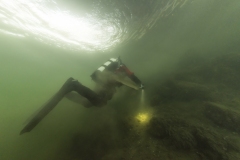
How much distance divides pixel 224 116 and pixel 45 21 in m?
13.8

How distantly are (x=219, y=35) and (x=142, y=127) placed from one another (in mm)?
46535

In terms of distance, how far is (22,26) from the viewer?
1177 centimetres

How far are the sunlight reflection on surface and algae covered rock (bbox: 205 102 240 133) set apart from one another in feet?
32.3

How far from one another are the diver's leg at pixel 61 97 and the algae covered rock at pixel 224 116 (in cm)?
583

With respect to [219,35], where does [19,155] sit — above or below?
above

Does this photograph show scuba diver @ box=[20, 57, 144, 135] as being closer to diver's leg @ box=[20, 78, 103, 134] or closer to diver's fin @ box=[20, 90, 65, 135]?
diver's leg @ box=[20, 78, 103, 134]

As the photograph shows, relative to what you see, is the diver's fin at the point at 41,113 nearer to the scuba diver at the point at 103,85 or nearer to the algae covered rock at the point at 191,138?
the scuba diver at the point at 103,85

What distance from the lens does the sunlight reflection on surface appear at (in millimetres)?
8273

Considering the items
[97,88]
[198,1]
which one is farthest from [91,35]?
[198,1]

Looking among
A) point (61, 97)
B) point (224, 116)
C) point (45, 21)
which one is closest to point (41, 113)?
point (61, 97)

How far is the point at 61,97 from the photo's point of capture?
15.6 ft

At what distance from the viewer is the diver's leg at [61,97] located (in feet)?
13.8

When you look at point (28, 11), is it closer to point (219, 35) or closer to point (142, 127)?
point (142, 127)

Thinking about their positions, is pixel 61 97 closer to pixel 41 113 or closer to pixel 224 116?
pixel 41 113
